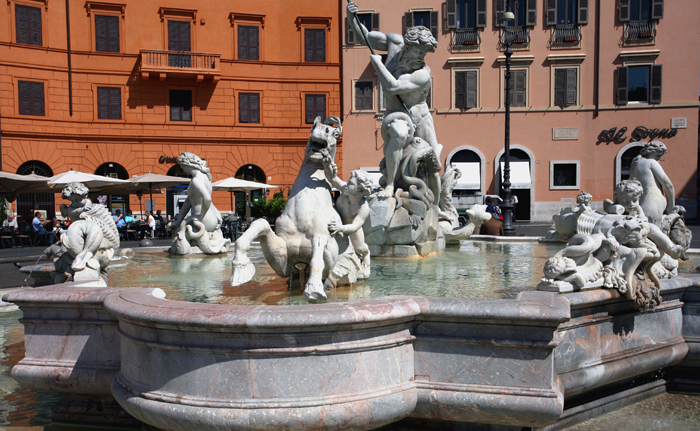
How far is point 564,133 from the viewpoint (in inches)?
1089

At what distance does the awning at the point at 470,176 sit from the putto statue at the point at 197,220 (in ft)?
71.0

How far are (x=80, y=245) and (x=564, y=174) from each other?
87.5 ft

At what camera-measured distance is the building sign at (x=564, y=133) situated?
27625 mm

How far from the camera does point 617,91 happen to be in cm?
2714

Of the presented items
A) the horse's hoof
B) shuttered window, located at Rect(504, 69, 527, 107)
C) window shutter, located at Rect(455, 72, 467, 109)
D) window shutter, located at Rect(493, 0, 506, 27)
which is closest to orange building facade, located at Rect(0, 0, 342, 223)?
window shutter, located at Rect(455, 72, 467, 109)

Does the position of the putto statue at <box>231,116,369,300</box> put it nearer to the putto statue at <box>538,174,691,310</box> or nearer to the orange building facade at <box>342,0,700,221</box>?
the putto statue at <box>538,174,691,310</box>

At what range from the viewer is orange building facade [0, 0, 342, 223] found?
81.4 feet

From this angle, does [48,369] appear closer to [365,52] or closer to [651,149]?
[651,149]

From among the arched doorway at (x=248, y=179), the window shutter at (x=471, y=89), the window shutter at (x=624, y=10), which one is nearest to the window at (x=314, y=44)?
the arched doorway at (x=248, y=179)

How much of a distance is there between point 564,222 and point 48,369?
6.32 meters

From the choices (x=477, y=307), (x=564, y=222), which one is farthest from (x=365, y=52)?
(x=477, y=307)

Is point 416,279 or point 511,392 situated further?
point 416,279

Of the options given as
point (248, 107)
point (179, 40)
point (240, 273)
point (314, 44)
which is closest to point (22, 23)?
point (179, 40)

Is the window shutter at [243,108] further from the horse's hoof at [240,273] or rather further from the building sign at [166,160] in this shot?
the horse's hoof at [240,273]
